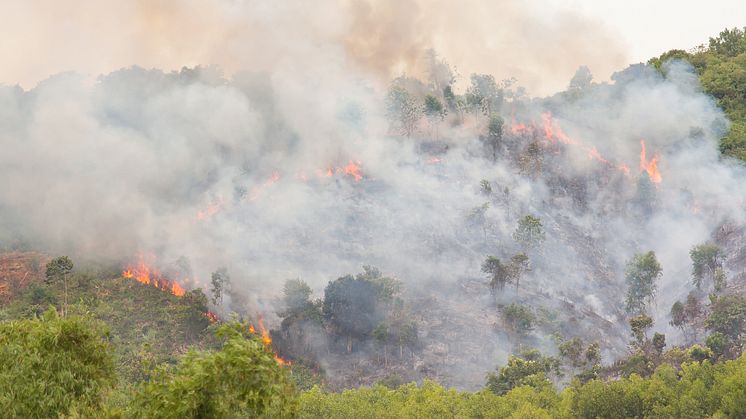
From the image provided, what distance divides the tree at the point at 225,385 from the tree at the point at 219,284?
3112 inches

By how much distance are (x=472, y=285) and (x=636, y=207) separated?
4059 cm

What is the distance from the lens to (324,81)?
158 m

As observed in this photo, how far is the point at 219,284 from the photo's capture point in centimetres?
9812

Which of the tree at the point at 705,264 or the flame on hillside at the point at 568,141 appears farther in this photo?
the flame on hillside at the point at 568,141

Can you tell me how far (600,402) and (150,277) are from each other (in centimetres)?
Result: 8202

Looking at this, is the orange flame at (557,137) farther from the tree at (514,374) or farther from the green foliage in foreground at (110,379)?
the green foliage in foreground at (110,379)

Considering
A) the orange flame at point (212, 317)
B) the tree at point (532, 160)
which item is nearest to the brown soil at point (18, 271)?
the orange flame at point (212, 317)

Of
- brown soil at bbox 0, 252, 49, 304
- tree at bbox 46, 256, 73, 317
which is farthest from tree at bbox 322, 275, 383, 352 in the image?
brown soil at bbox 0, 252, 49, 304

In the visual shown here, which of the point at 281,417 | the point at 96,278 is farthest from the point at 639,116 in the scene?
the point at 281,417

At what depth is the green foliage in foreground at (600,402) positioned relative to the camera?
45.7 m

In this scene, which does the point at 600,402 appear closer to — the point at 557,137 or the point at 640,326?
the point at 640,326

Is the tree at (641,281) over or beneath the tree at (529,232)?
beneath

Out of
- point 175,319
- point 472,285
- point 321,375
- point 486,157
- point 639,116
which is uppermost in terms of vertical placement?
point 639,116

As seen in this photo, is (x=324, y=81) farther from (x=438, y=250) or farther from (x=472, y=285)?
(x=472, y=285)
